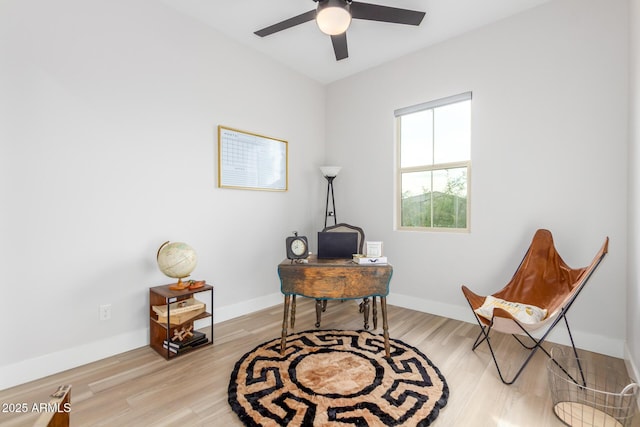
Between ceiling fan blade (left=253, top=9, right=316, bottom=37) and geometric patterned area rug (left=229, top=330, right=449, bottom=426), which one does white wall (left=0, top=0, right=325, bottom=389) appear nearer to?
ceiling fan blade (left=253, top=9, right=316, bottom=37)

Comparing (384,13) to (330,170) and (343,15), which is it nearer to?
(343,15)

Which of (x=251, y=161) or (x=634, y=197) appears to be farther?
(x=251, y=161)

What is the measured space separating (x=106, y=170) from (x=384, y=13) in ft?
7.38

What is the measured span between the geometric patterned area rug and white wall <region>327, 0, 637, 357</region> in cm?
111

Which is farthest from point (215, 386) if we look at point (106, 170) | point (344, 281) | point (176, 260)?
point (106, 170)

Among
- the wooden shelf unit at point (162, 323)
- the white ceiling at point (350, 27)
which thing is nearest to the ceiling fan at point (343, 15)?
the white ceiling at point (350, 27)

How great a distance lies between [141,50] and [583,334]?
4.05 meters

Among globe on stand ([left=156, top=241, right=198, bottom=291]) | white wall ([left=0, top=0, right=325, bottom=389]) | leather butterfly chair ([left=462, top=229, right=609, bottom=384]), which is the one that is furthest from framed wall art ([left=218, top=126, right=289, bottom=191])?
leather butterfly chair ([left=462, top=229, right=609, bottom=384])

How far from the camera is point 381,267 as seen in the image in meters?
2.15

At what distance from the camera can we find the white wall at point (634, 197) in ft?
5.90

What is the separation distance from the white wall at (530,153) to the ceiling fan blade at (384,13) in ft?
3.54

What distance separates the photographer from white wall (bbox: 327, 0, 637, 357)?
2.22 metres

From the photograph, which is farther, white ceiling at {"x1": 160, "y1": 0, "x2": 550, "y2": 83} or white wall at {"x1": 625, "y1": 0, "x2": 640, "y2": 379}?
white ceiling at {"x1": 160, "y1": 0, "x2": 550, "y2": 83}

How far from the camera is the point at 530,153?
254cm
